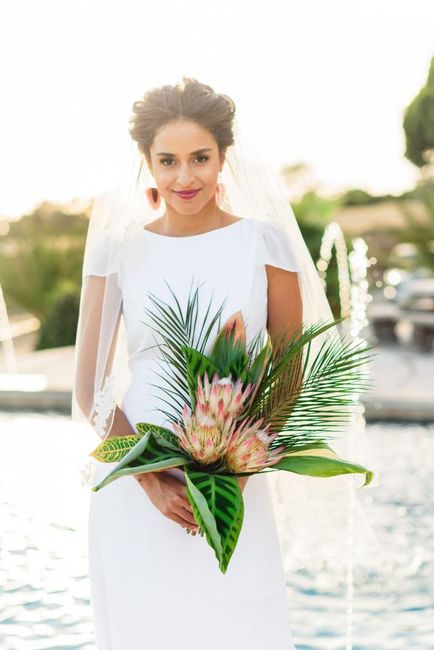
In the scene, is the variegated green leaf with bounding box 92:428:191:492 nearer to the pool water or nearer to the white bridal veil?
the white bridal veil

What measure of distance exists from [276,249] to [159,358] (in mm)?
365

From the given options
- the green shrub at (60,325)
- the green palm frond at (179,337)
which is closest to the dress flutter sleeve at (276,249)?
the green palm frond at (179,337)

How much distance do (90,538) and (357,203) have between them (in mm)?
30213

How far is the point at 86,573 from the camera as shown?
4555 millimetres

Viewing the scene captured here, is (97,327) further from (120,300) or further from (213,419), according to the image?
(213,419)

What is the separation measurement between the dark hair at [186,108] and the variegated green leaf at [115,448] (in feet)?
2.26

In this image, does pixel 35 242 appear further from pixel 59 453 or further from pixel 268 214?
pixel 268 214

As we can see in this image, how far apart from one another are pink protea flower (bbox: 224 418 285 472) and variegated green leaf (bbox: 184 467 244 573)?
0.11 feet

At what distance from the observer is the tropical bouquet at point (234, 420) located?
72.5 inches

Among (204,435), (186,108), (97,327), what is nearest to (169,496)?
(204,435)

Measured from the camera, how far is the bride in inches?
85.0

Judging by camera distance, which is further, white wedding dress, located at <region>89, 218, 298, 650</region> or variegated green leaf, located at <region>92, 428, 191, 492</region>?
white wedding dress, located at <region>89, 218, 298, 650</region>

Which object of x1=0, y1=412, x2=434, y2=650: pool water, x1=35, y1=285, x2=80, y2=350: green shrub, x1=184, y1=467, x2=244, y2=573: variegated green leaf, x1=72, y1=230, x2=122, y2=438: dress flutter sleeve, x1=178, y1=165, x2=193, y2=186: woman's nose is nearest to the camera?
x1=184, y1=467, x2=244, y2=573: variegated green leaf

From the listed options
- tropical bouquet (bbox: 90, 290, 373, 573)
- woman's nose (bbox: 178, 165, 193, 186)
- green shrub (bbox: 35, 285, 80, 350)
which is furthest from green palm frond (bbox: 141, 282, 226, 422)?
green shrub (bbox: 35, 285, 80, 350)
